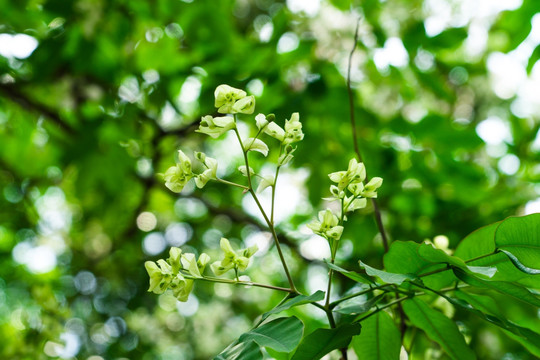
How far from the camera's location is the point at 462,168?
5.49ft

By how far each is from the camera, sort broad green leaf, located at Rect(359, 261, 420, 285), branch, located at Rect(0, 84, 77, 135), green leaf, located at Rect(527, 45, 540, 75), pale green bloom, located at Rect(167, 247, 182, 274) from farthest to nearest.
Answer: branch, located at Rect(0, 84, 77, 135) < green leaf, located at Rect(527, 45, 540, 75) < pale green bloom, located at Rect(167, 247, 182, 274) < broad green leaf, located at Rect(359, 261, 420, 285)

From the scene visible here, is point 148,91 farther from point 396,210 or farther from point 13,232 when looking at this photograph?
point 13,232

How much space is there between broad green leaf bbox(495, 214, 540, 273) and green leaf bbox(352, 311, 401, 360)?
19cm

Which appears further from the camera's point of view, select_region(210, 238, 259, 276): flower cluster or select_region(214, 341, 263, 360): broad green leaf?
select_region(210, 238, 259, 276): flower cluster

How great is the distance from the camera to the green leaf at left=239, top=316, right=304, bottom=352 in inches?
20.9

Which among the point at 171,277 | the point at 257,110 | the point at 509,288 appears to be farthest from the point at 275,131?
the point at 257,110

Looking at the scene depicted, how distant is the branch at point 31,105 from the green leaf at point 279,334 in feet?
5.09

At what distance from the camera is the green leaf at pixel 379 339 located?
27.5 inches

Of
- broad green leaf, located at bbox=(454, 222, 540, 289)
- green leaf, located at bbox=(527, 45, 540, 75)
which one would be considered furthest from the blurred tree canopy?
broad green leaf, located at bbox=(454, 222, 540, 289)

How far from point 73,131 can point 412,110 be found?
1.99m

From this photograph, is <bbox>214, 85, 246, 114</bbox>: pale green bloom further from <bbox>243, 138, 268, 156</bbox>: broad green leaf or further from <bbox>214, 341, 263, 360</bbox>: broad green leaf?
<bbox>214, 341, 263, 360</bbox>: broad green leaf

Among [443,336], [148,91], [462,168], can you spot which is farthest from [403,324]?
[148,91]

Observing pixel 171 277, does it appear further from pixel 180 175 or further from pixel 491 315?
pixel 491 315

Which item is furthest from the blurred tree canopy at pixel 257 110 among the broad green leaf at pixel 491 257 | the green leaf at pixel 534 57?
the broad green leaf at pixel 491 257
